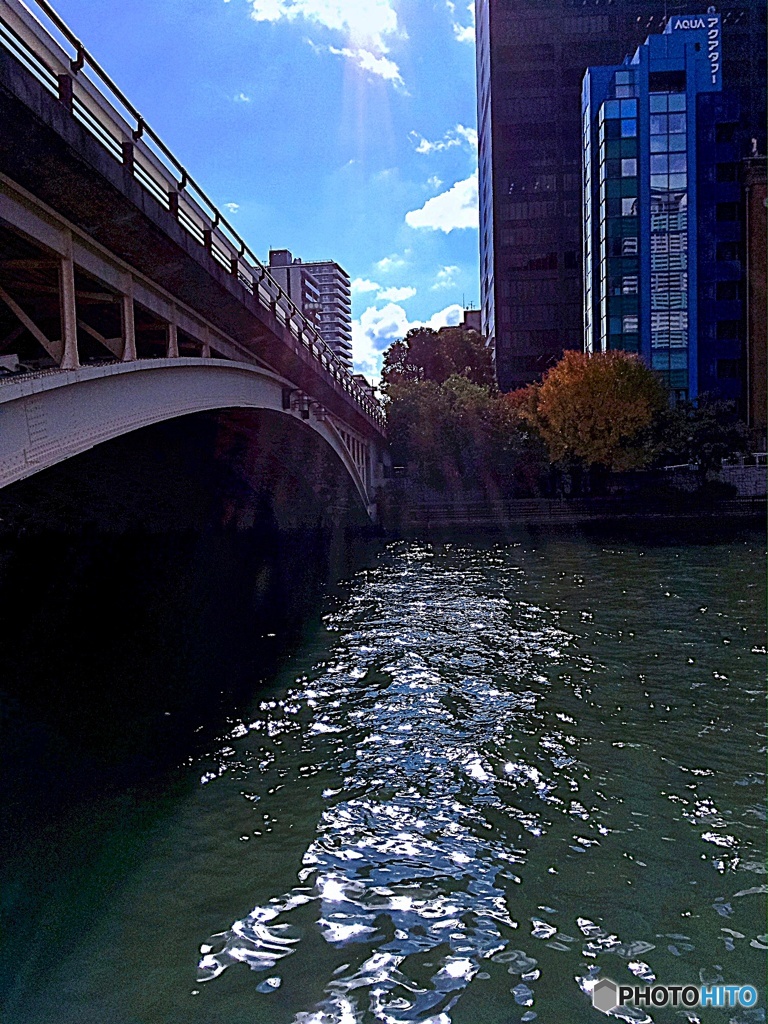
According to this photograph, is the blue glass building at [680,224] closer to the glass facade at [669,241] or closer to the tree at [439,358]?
the glass facade at [669,241]

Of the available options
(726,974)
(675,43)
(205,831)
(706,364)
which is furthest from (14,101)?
(675,43)

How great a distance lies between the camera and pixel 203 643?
16062mm

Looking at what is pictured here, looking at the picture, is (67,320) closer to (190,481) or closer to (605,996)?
(605,996)

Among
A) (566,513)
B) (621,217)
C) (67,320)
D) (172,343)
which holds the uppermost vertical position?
(621,217)

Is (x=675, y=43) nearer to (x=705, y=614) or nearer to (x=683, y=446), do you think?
(x=683, y=446)

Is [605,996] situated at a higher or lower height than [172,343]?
lower

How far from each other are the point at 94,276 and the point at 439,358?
210 feet

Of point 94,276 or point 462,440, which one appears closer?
point 94,276

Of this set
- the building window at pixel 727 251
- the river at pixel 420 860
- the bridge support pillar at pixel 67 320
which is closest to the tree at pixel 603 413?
the building window at pixel 727 251

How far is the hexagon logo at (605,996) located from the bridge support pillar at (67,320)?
8.84 metres

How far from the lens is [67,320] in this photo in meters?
9.20

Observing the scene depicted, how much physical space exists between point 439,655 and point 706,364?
4996 cm

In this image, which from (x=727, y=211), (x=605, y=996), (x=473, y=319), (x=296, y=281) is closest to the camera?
(x=605, y=996)

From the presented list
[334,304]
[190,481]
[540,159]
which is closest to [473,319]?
[540,159]
